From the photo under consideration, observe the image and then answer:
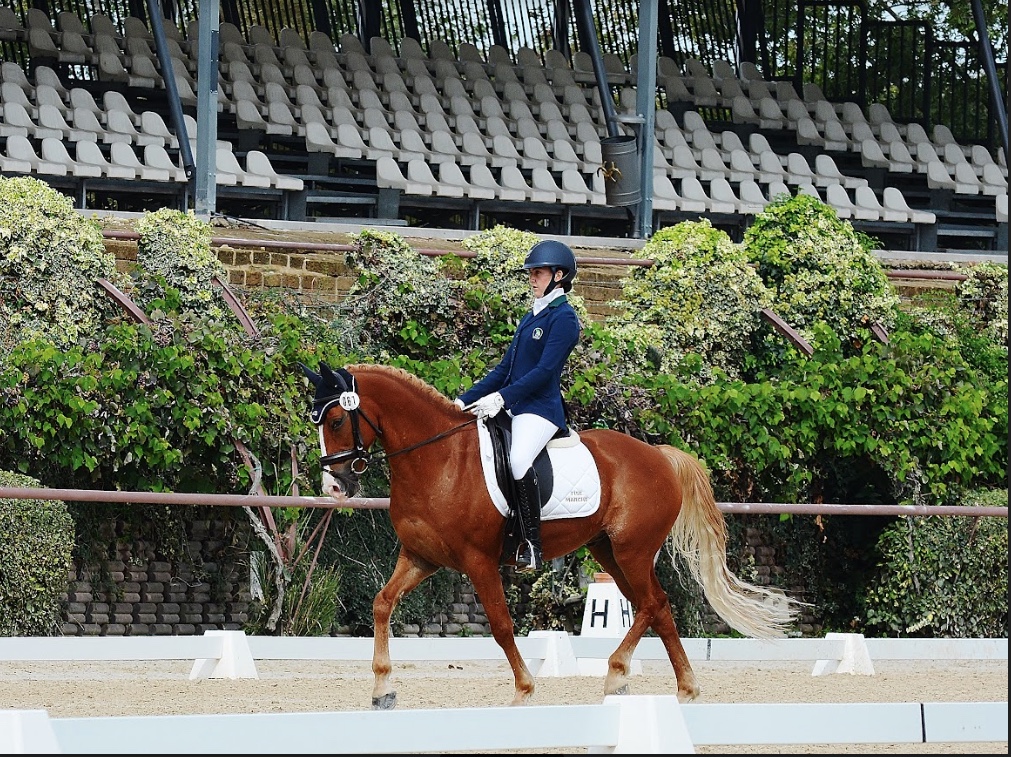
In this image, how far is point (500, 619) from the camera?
6875mm

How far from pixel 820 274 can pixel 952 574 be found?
3029 millimetres

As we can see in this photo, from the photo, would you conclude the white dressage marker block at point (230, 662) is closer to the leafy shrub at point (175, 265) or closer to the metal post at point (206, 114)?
the leafy shrub at point (175, 265)

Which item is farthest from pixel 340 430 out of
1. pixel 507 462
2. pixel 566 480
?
pixel 566 480

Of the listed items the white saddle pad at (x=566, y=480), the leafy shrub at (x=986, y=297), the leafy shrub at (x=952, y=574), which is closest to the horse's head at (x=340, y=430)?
the white saddle pad at (x=566, y=480)

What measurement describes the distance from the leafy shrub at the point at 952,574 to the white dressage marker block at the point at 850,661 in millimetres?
2738

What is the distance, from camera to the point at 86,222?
11188 mm

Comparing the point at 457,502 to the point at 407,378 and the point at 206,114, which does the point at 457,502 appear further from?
the point at 206,114

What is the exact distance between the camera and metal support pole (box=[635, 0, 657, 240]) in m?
14.9

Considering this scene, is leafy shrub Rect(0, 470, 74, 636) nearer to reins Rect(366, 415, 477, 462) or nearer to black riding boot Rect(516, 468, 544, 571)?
reins Rect(366, 415, 477, 462)

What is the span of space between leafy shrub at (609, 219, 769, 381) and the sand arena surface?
11.4ft

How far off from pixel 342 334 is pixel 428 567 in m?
4.86

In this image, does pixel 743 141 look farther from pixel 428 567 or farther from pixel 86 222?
pixel 428 567

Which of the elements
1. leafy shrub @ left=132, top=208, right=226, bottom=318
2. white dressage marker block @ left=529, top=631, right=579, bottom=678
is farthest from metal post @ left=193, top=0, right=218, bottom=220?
white dressage marker block @ left=529, top=631, right=579, bottom=678

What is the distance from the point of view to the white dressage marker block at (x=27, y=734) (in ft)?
13.9
